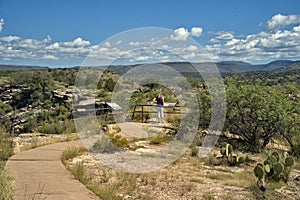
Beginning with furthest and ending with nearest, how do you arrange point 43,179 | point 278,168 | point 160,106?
1. point 160,106
2. point 278,168
3. point 43,179

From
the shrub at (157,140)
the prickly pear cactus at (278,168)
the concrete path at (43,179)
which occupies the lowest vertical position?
the shrub at (157,140)

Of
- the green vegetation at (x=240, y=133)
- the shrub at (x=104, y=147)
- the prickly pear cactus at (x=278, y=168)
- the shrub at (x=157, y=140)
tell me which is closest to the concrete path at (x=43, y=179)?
the green vegetation at (x=240, y=133)

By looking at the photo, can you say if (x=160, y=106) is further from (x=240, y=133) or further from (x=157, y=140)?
(x=240, y=133)

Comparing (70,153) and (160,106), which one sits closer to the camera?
(70,153)

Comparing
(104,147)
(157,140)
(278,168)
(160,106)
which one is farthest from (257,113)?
(104,147)

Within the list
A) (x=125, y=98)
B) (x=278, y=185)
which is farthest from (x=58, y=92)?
(x=278, y=185)

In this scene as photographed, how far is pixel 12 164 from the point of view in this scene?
711 cm

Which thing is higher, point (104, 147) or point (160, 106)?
point (160, 106)

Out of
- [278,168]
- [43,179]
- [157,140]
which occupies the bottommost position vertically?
[157,140]

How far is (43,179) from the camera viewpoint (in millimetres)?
5910

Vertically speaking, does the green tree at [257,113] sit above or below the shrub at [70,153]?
above

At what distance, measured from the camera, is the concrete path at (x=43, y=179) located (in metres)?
5.07

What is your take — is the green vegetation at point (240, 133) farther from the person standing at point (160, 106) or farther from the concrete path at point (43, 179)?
the person standing at point (160, 106)

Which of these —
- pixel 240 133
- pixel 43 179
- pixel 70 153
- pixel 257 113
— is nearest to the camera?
pixel 43 179
